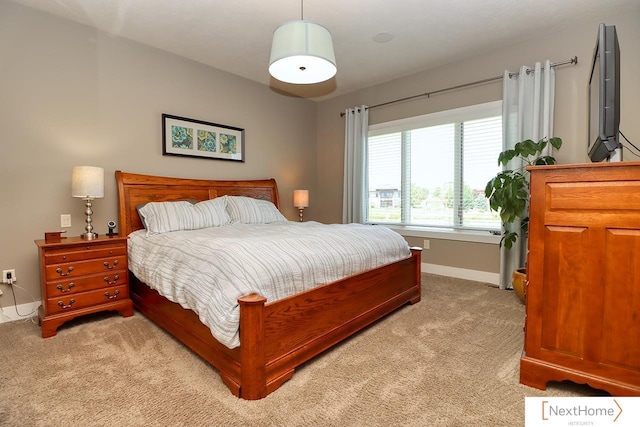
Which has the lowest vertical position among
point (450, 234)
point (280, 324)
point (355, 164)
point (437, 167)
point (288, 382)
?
point (288, 382)

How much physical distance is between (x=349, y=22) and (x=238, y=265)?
2506 mm

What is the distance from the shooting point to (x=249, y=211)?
363 cm

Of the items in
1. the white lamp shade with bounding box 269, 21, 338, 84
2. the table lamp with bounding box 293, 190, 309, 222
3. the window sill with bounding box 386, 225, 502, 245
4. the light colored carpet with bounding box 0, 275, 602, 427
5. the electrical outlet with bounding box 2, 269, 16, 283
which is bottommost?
the light colored carpet with bounding box 0, 275, 602, 427

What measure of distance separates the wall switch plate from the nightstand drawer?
0.71m

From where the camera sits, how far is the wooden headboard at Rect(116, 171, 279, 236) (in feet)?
10.4

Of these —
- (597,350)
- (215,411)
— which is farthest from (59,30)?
(597,350)

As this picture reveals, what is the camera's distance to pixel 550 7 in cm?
276

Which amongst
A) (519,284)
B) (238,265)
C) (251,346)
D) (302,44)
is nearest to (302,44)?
(302,44)

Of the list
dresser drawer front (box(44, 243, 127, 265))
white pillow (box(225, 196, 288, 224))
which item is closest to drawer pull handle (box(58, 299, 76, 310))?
dresser drawer front (box(44, 243, 127, 265))

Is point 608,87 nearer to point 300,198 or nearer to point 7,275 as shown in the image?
point 300,198

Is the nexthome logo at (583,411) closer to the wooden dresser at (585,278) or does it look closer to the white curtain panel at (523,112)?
the wooden dresser at (585,278)

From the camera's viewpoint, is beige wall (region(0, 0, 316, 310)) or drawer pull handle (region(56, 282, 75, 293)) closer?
drawer pull handle (region(56, 282, 75, 293))

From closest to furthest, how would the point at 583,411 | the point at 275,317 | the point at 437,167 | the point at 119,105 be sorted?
the point at 583,411
the point at 275,317
the point at 119,105
the point at 437,167

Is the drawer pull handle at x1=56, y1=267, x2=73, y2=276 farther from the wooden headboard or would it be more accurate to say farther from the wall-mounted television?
the wall-mounted television
